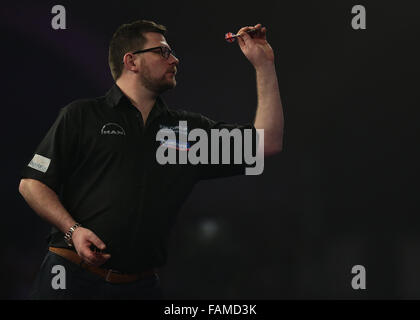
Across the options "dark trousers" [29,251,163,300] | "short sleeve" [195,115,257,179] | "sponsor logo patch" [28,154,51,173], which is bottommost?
Result: "dark trousers" [29,251,163,300]

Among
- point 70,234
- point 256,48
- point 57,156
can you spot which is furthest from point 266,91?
point 70,234

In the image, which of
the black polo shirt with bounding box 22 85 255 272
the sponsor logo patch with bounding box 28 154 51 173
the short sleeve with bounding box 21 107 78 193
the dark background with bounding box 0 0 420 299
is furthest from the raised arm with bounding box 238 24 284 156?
the dark background with bounding box 0 0 420 299

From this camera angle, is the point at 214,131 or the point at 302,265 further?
the point at 302,265

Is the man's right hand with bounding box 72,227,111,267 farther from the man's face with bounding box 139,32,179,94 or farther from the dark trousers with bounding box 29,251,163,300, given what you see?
the man's face with bounding box 139,32,179,94

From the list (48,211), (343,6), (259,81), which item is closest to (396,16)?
(343,6)

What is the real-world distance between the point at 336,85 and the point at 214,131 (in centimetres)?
445

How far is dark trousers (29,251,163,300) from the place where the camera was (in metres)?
2.14

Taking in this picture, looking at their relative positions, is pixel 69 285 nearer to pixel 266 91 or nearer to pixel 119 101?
pixel 119 101

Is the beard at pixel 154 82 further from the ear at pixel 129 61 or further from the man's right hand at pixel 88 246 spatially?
the man's right hand at pixel 88 246

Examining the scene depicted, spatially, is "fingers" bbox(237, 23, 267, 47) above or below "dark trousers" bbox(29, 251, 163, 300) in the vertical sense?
above

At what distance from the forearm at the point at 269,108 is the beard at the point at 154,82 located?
0.42 metres

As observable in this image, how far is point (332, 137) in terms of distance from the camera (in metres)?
6.40

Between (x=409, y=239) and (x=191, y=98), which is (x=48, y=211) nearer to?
(x=191, y=98)

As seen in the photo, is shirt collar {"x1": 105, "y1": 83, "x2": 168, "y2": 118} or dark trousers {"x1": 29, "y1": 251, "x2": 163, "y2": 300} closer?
dark trousers {"x1": 29, "y1": 251, "x2": 163, "y2": 300}
